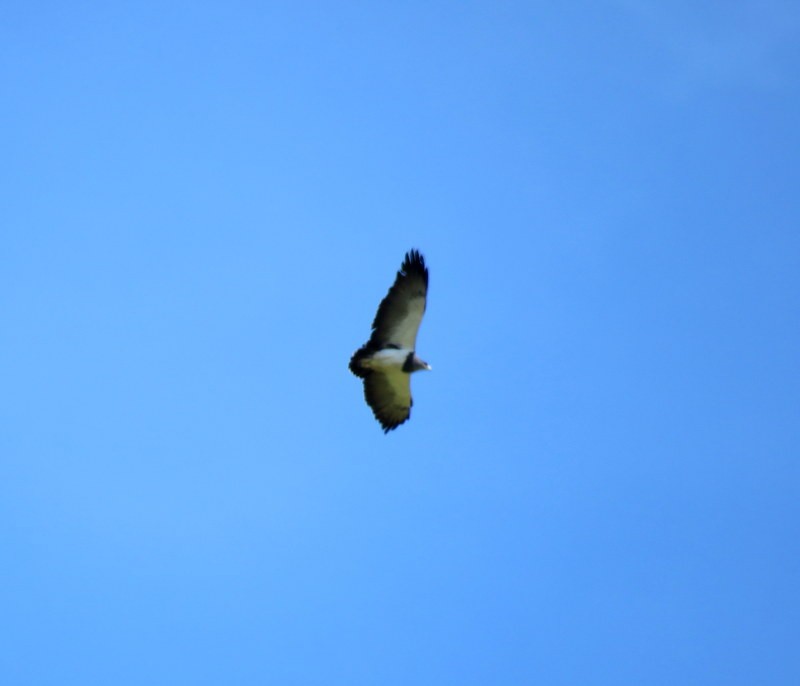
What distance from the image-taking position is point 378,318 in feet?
73.5

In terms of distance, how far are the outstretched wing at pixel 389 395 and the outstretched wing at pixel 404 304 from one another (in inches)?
26.0

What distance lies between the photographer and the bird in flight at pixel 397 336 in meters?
22.4

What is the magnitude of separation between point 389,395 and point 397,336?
50.8 inches

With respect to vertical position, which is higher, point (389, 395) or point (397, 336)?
point (397, 336)

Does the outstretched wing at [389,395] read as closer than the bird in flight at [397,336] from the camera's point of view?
No

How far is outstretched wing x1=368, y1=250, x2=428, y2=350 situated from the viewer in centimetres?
2236

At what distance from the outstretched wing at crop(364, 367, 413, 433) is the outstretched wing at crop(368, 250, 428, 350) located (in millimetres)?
→ 661

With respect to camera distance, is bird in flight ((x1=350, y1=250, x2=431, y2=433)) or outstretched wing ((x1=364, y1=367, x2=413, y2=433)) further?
outstretched wing ((x1=364, y1=367, x2=413, y2=433))

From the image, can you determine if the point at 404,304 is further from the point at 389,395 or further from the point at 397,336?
the point at 389,395

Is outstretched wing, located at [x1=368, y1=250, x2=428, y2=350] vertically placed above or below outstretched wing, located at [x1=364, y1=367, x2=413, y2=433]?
above

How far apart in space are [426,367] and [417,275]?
1.74 m

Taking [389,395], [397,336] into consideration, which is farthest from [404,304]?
[389,395]

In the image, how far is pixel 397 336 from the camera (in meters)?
22.8

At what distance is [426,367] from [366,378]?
1.12 meters
